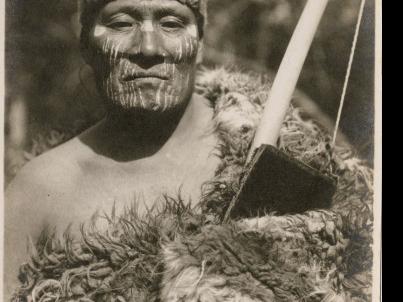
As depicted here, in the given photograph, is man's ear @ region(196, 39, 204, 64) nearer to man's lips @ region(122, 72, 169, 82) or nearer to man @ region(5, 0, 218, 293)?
man @ region(5, 0, 218, 293)

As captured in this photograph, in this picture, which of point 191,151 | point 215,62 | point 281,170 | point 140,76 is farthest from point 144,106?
point 281,170

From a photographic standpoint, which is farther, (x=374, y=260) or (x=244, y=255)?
(x=374, y=260)

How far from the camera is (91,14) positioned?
89.9 inches

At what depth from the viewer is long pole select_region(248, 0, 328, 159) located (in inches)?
89.4

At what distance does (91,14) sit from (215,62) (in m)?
0.41

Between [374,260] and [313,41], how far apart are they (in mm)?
699

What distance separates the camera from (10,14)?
2359 millimetres

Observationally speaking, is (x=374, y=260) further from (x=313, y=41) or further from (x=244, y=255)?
(x=313, y=41)

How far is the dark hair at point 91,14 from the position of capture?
2266 millimetres

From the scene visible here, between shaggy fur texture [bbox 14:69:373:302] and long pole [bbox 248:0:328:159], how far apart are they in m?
0.05

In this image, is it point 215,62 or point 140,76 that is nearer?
point 140,76

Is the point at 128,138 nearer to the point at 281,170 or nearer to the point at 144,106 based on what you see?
the point at 144,106

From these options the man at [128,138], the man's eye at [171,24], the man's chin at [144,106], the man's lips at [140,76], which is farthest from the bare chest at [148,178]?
the man's eye at [171,24]

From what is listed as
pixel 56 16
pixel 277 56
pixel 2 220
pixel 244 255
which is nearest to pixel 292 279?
pixel 244 255
